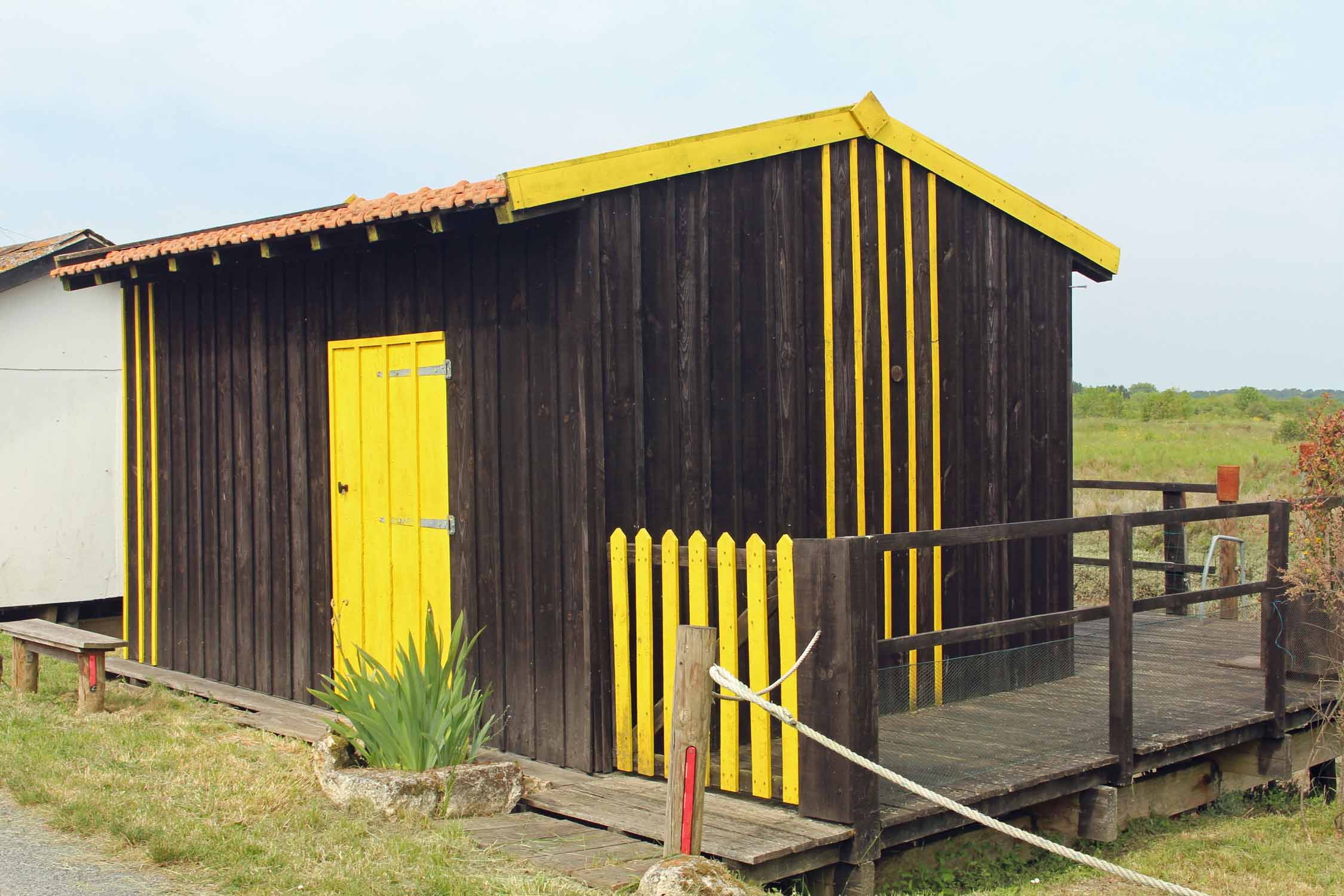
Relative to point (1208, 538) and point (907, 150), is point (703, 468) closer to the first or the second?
point (907, 150)

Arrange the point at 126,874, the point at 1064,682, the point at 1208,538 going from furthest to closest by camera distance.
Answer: the point at 1208,538 < the point at 1064,682 < the point at 126,874

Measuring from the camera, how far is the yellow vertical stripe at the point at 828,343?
25.1 feet

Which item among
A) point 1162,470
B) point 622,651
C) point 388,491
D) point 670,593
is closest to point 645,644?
point 622,651

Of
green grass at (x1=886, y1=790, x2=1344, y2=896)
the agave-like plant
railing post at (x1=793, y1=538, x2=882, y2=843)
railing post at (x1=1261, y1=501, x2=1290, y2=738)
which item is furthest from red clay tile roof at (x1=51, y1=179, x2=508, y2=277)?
railing post at (x1=1261, y1=501, x2=1290, y2=738)

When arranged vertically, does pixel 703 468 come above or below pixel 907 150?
below

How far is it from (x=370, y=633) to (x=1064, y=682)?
14.7ft

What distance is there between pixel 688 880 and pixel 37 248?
36.0 ft

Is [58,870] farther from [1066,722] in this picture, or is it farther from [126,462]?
[126,462]

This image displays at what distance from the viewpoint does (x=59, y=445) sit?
42.1 feet

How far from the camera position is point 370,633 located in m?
8.00

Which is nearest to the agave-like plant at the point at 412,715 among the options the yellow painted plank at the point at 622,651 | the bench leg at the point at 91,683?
the yellow painted plank at the point at 622,651

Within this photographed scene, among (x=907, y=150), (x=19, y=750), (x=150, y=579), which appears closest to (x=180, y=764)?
(x=19, y=750)

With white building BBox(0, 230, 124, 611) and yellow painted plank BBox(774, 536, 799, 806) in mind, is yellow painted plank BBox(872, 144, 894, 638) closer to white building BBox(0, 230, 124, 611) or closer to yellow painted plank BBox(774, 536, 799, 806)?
yellow painted plank BBox(774, 536, 799, 806)

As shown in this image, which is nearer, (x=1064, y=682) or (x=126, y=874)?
(x=126, y=874)
